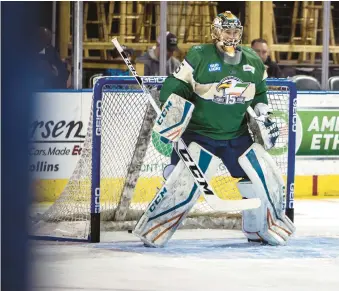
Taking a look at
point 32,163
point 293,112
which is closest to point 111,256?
point 293,112

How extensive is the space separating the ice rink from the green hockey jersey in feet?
2.00

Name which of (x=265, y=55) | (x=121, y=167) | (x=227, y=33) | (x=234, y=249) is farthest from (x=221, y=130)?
(x=265, y=55)

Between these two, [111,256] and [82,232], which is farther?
[82,232]

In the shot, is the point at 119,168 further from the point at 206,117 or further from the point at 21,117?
the point at 21,117

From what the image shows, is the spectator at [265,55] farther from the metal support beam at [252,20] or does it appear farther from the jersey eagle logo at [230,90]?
the jersey eagle logo at [230,90]

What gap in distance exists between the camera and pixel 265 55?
7426mm

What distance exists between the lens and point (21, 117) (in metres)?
1.40

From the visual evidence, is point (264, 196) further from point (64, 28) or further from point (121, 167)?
point (64, 28)

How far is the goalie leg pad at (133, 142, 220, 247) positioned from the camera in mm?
4906

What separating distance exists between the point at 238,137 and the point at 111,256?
2.97 ft

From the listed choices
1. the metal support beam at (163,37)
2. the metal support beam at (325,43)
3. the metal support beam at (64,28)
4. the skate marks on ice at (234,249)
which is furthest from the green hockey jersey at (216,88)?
the metal support beam at (325,43)

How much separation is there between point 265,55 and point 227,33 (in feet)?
8.42

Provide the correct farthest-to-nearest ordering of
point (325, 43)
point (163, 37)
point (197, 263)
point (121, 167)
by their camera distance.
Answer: point (325, 43) < point (163, 37) < point (121, 167) < point (197, 263)

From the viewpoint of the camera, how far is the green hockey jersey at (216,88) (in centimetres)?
479
